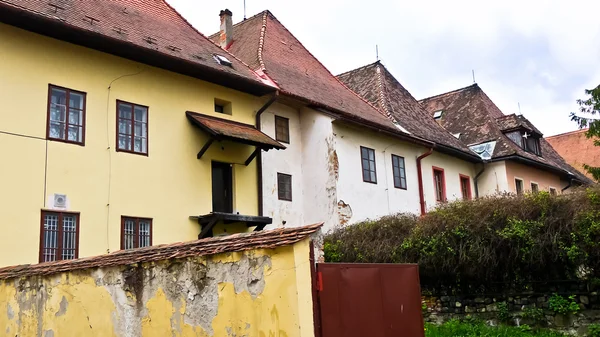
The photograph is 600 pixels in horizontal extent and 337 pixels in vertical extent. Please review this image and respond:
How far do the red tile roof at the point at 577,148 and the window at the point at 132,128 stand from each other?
33302 millimetres

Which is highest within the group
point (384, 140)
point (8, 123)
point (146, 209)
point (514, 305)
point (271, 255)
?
point (384, 140)

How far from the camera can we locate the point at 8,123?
12266 mm

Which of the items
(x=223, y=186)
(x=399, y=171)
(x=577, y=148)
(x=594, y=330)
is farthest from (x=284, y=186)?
(x=577, y=148)

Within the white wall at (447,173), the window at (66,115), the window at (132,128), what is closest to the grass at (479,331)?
the window at (132,128)

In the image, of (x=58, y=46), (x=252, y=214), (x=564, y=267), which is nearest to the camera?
(x=564, y=267)

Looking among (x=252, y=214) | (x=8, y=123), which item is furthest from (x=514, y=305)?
(x=8, y=123)

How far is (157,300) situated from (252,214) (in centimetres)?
998

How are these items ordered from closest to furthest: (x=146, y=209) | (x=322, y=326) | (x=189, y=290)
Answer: (x=322, y=326)
(x=189, y=290)
(x=146, y=209)

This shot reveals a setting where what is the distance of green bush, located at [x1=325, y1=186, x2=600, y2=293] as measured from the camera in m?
11.5

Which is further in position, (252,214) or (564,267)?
(252,214)

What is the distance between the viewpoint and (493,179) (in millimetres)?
27297

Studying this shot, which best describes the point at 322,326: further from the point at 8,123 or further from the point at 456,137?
the point at 456,137

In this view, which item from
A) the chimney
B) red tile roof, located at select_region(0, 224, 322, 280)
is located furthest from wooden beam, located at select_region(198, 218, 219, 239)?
the chimney

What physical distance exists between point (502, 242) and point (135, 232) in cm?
823
